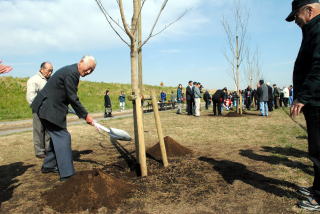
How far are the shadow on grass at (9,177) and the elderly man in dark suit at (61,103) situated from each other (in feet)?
2.59

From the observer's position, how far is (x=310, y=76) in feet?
9.56

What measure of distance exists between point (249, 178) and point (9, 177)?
13.5 feet


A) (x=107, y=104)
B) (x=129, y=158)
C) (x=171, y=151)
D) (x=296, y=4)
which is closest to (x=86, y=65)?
(x=129, y=158)

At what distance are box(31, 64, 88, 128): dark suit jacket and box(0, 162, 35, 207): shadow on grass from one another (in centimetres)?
122

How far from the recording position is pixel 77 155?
6461mm

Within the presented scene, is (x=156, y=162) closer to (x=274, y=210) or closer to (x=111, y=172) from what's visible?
(x=111, y=172)

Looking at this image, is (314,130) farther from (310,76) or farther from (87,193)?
(87,193)

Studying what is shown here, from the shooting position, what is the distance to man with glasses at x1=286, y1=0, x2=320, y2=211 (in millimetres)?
2891

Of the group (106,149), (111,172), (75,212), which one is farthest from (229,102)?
(75,212)

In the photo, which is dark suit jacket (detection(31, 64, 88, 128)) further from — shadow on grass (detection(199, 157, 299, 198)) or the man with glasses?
the man with glasses

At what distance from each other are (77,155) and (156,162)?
2.18m

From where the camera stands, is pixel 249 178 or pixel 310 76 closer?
pixel 310 76

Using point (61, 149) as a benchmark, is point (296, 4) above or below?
above

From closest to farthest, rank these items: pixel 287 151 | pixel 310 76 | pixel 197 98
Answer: pixel 310 76 → pixel 287 151 → pixel 197 98
